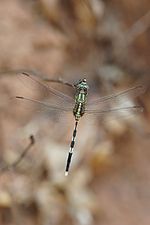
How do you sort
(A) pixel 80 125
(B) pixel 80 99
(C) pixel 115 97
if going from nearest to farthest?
(B) pixel 80 99 < (C) pixel 115 97 < (A) pixel 80 125

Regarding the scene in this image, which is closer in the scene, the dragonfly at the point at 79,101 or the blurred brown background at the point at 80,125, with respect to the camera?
the dragonfly at the point at 79,101

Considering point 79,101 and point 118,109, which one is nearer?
point 79,101

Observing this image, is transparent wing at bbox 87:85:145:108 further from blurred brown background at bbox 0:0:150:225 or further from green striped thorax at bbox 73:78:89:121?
blurred brown background at bbox 0:0:150:225

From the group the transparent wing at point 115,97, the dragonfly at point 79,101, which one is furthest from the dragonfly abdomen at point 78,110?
the transparent wing at point 115,97

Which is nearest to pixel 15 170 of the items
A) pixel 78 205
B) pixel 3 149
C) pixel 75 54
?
pixel 3 149

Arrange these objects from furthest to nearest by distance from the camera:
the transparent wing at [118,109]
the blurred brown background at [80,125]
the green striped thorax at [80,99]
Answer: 1. the blurred brown background at [80,125]
2. the transparent wing at [118,109]
3. the green striped thorax at [80,99]

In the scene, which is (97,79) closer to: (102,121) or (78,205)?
(102,121)

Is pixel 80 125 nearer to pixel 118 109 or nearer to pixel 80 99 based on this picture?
pixel 118 109

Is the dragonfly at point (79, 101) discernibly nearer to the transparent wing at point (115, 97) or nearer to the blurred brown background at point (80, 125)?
the transparent wing at point (115, 97)

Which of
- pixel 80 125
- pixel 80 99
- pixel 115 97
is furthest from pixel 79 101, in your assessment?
pixel 80 125
